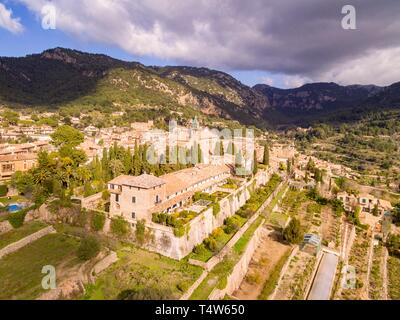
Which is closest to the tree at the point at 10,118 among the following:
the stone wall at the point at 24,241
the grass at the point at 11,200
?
the grass at the point at 11,200

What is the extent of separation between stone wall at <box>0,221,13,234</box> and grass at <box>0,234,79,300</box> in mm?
3709

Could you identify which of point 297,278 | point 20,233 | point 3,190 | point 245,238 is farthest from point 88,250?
point 3,190

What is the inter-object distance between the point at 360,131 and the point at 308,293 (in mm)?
132286

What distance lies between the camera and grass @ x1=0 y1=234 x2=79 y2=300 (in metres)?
18.6

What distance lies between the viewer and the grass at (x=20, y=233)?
2509cm

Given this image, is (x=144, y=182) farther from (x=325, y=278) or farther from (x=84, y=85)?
(x=84, y=85)

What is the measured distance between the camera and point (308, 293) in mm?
25281

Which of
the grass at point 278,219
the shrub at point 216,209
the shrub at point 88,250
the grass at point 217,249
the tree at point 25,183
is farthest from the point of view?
the grass at point 278,219

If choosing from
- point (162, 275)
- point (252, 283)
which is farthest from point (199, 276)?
point (252, 283)

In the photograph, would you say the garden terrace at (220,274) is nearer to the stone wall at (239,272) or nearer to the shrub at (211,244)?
the stone wall at (239,272)

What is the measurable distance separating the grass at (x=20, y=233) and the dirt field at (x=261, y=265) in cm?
1922

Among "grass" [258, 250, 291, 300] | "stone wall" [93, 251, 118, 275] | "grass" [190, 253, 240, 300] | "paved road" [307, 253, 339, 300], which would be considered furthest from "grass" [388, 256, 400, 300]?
"stone wall" [93, 251, 118, 275]
